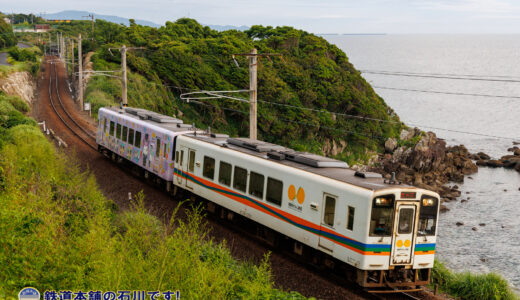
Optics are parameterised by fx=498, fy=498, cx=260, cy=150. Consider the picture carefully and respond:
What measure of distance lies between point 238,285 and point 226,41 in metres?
A: 52.4

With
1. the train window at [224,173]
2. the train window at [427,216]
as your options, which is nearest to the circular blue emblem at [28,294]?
the train window at [427,216]

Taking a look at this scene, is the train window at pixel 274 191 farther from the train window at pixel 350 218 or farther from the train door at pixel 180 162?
the train door at pixel 180 162

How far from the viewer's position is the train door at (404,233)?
1238 centimetres

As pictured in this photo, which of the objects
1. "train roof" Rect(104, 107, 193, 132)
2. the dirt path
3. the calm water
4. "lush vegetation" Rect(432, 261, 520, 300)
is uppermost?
"train roof" Rect(104, 107, 193, 132)

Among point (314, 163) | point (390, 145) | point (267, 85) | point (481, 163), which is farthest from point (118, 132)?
point (481, 163)

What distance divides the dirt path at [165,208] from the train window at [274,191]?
1.63 metres

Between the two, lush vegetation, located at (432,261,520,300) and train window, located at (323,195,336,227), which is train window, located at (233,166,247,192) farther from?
lush vegetation, located at (432,261,520,300)

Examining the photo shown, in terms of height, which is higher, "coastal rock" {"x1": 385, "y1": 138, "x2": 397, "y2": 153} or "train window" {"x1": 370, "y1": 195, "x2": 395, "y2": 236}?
"train window" {"x1": 370, "y1": 195, "x2": 395, "y2": 236}

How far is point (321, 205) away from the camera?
13.3 meters

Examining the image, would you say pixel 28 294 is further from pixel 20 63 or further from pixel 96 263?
pixel 20 63

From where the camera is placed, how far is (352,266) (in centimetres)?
1286

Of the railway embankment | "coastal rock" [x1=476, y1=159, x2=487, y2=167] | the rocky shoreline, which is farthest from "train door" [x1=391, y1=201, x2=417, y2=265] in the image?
"coastal rock" [x1=476, y1=159, x2=487, y2=167]

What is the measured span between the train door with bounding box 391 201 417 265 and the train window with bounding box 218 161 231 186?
6468mm

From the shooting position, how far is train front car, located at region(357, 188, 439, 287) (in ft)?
40.0
